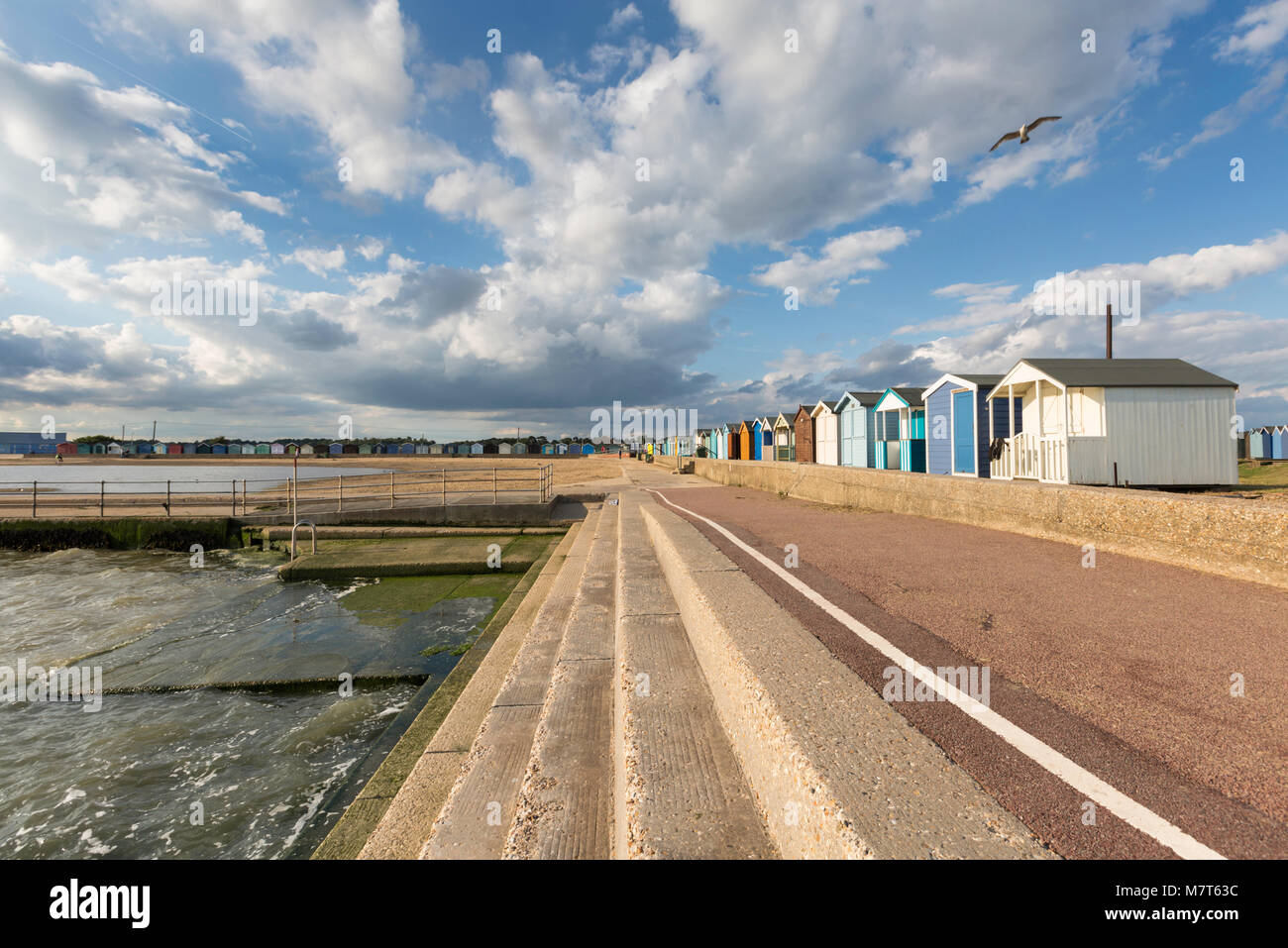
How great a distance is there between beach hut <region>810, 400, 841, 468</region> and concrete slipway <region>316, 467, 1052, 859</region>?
2625 cm

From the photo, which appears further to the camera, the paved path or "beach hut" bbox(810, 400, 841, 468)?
"beach hut" bbox(810, 400, 841, 468)

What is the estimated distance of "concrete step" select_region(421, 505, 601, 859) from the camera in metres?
2.58

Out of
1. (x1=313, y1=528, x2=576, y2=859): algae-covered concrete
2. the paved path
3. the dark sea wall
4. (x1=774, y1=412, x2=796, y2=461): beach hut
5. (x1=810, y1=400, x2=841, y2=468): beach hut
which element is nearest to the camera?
the paved path

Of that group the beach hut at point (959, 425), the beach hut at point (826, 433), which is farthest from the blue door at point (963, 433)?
the beach hut at point (826, 433)

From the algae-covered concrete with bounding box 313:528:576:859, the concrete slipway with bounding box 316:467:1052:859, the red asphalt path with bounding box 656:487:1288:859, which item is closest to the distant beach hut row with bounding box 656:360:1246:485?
the red asphalt path with bounding box 656:487:1288:859

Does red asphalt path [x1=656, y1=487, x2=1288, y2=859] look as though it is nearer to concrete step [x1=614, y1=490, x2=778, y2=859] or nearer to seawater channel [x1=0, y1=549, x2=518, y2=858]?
concrete step [x1=614, y1=490, x2=778, y2=859]

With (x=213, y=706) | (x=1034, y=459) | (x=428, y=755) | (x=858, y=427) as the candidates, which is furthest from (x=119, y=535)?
(x=858, y=427)

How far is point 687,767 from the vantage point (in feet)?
7.98

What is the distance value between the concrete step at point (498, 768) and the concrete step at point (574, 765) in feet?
0.71

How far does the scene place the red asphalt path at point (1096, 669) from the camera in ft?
6.08

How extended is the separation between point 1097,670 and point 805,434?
3183 centimetres

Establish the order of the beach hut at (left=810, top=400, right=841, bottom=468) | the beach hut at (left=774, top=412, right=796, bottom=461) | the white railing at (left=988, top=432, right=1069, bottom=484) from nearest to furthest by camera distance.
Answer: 1. the white railing at (left=988, top=432, right=1069, bottom=484)
2. the beach hut at (left=810, top=400, right=841, bottom=468)
3. the beach hut at (left=774, top=412, right=796, bottom=461)
